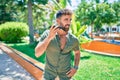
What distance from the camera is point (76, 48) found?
3732 mm

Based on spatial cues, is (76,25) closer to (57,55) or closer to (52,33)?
(57,55)

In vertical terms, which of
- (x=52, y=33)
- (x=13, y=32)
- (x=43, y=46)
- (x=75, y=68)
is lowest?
(x=13, y=32)

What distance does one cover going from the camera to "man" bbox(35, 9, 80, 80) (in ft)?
11.0

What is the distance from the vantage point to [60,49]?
3.51 metres

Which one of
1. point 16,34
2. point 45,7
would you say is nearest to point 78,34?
point 45,7

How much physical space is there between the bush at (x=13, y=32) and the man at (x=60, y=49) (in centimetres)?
2518

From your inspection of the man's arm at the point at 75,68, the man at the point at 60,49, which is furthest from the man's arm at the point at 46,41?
the man's arm at the point at 75,68

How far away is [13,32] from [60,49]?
2529 cm

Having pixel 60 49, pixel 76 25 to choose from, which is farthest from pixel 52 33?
pixel 76 25

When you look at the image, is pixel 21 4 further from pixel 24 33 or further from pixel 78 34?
pixel 78 34

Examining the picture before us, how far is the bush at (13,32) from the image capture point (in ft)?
93.1

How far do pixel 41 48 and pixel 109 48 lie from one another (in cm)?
1764

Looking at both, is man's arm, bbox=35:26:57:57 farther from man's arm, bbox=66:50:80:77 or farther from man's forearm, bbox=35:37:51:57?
man's arm, bbox=66:50:80:77

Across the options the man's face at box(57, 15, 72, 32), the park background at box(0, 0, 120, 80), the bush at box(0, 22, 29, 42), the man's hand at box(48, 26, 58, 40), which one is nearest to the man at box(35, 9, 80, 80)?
the man's face at box(57, 15, 72, 32)
